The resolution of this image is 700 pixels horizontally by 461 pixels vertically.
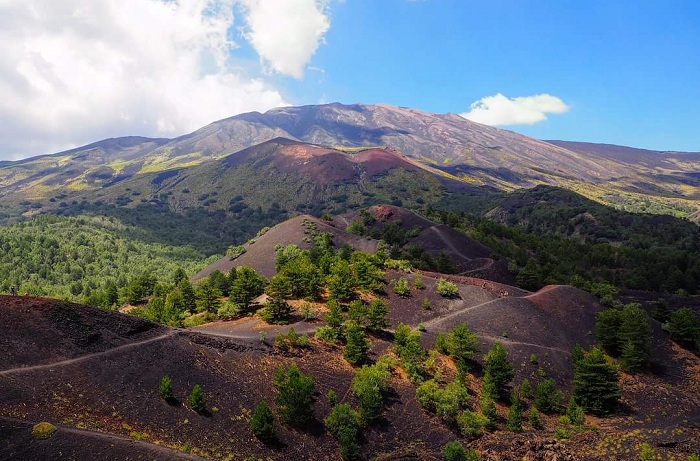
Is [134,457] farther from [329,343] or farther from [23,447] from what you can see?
[329,343]

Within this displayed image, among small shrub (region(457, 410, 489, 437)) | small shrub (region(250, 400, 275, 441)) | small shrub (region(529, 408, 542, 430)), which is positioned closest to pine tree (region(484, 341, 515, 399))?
small shrub (region(529, 408, 542, 430))

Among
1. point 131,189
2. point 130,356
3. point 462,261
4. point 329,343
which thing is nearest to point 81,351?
point 130,356

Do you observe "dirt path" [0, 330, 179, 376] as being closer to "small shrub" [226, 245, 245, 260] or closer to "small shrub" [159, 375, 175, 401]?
Answer: "small shrub" [159, 375, 175, 401]

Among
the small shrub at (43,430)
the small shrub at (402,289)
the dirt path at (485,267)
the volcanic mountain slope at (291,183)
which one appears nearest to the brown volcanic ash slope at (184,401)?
the small shrub at (43,430)

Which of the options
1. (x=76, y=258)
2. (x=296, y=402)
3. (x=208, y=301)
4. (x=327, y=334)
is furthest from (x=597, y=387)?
(x=76, y=258)

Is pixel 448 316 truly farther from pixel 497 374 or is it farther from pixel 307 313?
pixel 307 313

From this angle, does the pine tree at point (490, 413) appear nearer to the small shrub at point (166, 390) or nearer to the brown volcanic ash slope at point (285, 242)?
the small shrub at point (166, 390)
